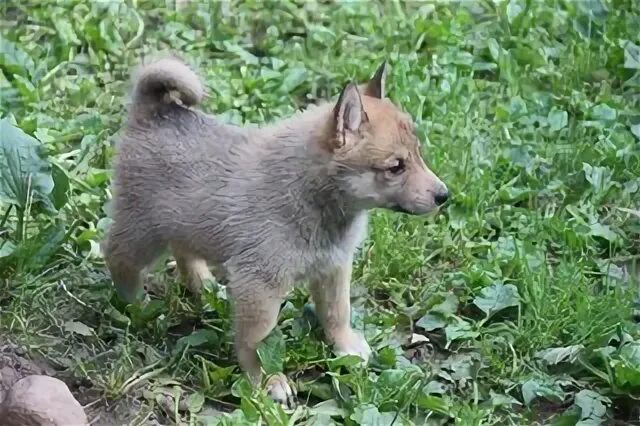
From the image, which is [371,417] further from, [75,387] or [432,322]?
[75,387]

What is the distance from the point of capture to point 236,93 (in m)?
6.05

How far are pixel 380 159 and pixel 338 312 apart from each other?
2.20ft

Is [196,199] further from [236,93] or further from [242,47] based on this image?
[242,47]

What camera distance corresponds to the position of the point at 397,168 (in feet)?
13.5

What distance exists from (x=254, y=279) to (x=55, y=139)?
1825 millimetres

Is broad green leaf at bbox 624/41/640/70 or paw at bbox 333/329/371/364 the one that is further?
broad green leaf at bbox 624/41/640/70

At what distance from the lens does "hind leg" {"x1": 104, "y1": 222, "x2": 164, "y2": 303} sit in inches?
175

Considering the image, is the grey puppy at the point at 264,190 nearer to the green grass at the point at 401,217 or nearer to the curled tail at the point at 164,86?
the curled tail at the point at 164,86

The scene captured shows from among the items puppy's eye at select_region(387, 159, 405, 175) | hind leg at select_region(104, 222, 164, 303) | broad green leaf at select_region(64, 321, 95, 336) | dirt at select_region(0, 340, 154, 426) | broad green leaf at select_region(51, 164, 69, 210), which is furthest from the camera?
broad green leaf at select_region(51, 164, 69, 210)

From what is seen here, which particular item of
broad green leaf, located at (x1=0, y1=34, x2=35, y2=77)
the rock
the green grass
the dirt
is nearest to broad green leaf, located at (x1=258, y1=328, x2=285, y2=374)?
the green grass

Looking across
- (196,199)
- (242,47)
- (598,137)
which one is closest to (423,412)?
(196,199)

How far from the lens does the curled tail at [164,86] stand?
4.35m

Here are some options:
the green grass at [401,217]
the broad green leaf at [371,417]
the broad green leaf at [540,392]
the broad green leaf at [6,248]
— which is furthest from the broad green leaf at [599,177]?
the broad green leaf at [6,248]

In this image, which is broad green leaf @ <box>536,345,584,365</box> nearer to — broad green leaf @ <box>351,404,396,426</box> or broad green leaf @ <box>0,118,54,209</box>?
broad green leaf @ <box>351,404,396,426</box>
